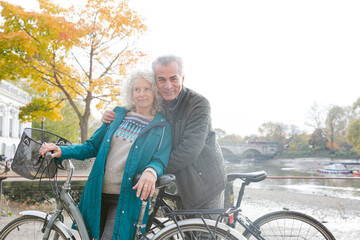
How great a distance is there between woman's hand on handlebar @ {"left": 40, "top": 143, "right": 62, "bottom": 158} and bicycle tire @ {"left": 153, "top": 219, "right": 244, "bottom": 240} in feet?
2.75

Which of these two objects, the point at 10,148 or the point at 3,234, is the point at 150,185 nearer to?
the point at 3,234

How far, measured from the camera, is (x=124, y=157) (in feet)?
6.78

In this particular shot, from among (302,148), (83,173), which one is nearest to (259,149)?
(302,148)

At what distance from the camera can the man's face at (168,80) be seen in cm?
220

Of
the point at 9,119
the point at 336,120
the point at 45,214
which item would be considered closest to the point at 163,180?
the point at 45,214

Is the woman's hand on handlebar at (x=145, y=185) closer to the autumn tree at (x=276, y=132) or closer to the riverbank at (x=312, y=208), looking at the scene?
Answer: the riverbank at (x=312, y=208)

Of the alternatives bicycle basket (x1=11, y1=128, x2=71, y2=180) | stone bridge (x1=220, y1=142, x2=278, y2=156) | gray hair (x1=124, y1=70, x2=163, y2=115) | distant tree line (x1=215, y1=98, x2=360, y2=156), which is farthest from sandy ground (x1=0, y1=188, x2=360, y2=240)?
stone bridge (x1=220, y1=142, x2=278, y2=156)

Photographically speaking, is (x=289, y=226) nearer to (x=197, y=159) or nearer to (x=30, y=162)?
(x=197, y=159)

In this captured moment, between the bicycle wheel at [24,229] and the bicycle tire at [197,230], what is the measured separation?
0.82 m

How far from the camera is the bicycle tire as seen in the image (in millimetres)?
1779

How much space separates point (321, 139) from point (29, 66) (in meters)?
70.6

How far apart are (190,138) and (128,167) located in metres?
0.42

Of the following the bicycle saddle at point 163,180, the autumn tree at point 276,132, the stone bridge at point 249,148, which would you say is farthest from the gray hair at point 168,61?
the autumn tree at point 276,132

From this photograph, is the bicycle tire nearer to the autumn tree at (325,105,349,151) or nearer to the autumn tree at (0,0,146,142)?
the autumn tree at (0,0,146,142)
